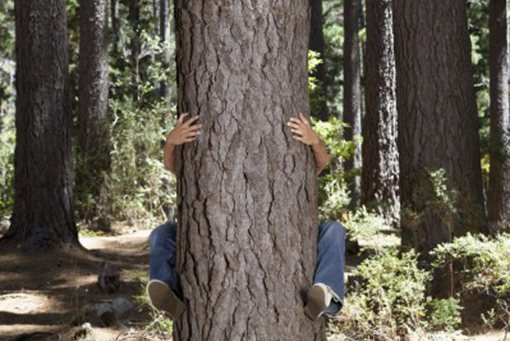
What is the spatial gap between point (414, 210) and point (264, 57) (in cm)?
439

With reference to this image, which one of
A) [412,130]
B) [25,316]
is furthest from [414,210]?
[25,316]

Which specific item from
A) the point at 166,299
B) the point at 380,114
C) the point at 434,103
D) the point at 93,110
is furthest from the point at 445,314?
the point at 93,110

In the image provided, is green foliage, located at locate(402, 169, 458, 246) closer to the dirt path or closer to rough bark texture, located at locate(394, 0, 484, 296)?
rough bark texture, located at locate(394, 0, 484, 296)

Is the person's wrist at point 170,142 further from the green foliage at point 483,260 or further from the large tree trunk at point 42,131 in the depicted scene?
the large tree trunk at point 42,131

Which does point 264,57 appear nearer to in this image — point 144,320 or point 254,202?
point 254,202

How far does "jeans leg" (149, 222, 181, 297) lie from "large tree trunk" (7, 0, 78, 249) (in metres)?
6.71

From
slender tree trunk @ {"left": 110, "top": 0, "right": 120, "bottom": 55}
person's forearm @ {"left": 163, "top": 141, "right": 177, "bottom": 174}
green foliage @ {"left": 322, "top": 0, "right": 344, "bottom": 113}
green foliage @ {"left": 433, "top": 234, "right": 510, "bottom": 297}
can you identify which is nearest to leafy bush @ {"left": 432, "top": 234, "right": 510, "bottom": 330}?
green foliage @ {"left": 433, "top": 234, "right": 510, "bottom": 297}

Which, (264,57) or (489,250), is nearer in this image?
A: (264,57)

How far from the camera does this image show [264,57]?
403 centimetres

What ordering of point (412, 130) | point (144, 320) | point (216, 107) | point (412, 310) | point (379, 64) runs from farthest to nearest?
point (379, 64)
point (412, 130)
point (144, 320)
point (412, 310)
point (216, 107)

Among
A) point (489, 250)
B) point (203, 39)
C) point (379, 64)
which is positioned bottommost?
point (489, 250)

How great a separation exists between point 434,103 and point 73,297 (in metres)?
4.14

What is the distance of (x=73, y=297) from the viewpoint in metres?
8.88

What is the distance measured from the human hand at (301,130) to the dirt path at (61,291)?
3.28 m
